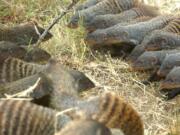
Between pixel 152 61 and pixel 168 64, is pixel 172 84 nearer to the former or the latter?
pixel 168 64

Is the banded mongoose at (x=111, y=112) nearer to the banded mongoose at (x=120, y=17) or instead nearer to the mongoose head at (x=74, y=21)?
the banded mongoose at (x=120, y=17)

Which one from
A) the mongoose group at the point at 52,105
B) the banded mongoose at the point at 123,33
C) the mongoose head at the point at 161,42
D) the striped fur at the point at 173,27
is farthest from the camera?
the striped fur at the point at 173,27

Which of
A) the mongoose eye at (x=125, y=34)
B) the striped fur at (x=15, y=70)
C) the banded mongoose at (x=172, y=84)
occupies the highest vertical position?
the mongoose eye at (x=125, y=34)

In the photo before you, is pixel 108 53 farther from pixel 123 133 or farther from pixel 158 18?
pixel 123 133

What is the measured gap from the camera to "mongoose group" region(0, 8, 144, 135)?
2.22 meters

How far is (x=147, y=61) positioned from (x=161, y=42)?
0.25m

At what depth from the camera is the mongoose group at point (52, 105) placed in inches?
87.6

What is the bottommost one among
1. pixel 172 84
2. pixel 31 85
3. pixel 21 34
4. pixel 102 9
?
pixel 172 84

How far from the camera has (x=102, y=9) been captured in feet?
15.4

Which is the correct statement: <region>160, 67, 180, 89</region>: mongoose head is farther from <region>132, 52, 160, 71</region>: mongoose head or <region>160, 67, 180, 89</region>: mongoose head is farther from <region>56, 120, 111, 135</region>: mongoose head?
<region>56, 120, 111, 135</region>: mongoose head

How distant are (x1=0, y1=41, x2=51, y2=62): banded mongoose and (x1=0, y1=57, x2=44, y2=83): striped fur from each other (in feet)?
0.73

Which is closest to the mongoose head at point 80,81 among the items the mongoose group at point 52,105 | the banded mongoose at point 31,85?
the mongoose group at point 52,105

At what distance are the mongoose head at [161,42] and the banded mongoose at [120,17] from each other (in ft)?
1.67

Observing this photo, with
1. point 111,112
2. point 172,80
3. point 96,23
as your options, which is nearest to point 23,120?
point 111,112
